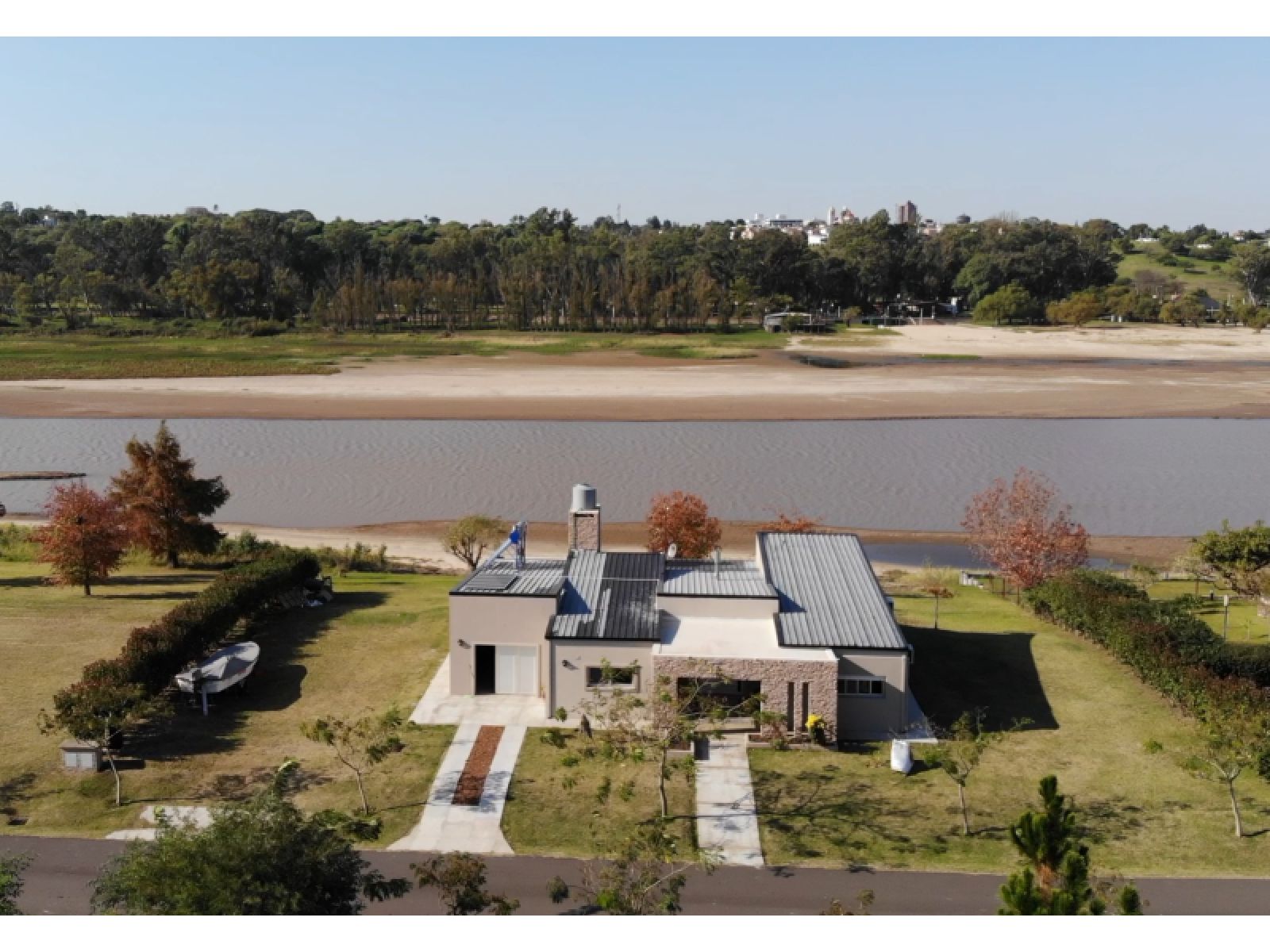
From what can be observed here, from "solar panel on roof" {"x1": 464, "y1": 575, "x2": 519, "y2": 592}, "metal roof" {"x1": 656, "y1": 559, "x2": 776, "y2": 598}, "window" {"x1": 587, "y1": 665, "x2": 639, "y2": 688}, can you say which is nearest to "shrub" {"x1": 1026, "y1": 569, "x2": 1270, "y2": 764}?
"metal roof" {"x1": 656, "y1": 559, "x2": 776, "y2": 598}

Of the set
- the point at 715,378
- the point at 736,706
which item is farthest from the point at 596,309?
the point at 736,706

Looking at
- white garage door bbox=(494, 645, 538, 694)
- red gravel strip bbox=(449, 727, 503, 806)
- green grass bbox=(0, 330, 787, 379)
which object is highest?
green grass bbox=(0, 330, 787, 379)

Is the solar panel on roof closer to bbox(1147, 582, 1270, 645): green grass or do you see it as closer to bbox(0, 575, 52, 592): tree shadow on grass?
bbox(0, 575, 52, 592): tree shadow on grass

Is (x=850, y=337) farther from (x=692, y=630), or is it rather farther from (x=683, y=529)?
(x=692, y=630)

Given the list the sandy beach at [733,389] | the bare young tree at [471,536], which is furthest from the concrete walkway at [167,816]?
the sandy beach at [733,389]

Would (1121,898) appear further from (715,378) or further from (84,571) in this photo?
(715,378)

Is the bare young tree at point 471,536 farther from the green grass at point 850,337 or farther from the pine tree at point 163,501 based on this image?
the green grass at point 850,337
